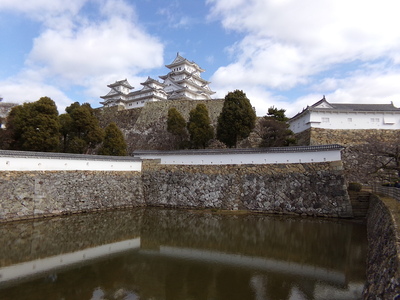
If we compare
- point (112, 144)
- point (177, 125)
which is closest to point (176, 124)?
point (177, 125)

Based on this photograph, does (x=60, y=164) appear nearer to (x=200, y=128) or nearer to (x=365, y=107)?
(x=200, y=128)

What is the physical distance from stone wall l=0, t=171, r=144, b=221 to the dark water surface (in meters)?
1.04

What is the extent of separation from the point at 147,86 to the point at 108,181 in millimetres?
19146

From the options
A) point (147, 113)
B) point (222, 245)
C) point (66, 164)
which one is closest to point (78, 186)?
point (66, 164)

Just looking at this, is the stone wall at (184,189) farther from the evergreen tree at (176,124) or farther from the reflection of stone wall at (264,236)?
the evergreen tree at (176,124)

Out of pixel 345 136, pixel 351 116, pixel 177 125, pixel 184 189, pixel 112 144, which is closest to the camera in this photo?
pixel 184 189

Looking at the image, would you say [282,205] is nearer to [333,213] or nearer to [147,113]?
[333,213]

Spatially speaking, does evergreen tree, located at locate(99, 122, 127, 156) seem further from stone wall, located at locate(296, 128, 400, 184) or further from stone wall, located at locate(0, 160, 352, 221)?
stone wall, located at locate(296, 128, 400, 184)

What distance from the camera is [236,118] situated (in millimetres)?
18906

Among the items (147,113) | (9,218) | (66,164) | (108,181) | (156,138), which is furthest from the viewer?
(147,113)

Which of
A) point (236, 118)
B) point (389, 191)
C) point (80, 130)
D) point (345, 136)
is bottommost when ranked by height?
point (389, 191)

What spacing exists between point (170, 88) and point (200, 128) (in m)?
14.8

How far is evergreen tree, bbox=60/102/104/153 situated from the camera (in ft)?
65.3

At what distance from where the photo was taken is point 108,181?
15766mm
